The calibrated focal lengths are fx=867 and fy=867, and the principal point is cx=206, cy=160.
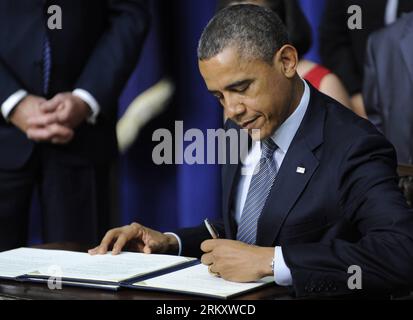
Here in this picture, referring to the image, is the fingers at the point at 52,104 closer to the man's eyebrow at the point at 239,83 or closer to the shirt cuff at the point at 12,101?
the shirt cuff at the point at 12,101

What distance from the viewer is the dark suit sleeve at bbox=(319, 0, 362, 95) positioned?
440cm

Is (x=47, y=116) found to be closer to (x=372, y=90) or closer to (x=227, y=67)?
(x=372, y=90)

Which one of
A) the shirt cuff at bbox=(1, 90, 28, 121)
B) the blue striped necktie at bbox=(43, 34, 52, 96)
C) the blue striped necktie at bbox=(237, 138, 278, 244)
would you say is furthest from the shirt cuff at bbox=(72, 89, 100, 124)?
the blue striped necktie at bbox=(237, 138, 278, 244)

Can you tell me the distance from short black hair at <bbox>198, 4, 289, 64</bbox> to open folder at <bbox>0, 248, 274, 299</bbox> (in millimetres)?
637

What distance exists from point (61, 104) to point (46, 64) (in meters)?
0.25

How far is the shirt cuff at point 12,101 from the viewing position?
432 centimetres

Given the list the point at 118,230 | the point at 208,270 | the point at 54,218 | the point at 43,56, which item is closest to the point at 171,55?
the point at 43,56

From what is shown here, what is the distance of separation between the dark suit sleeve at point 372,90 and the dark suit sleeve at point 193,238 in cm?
157

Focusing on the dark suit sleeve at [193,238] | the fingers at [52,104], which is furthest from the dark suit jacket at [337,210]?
the fingers at [52,104]

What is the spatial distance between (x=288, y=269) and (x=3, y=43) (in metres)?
2.59

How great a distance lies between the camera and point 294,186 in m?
2.63

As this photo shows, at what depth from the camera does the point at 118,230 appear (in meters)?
2.82

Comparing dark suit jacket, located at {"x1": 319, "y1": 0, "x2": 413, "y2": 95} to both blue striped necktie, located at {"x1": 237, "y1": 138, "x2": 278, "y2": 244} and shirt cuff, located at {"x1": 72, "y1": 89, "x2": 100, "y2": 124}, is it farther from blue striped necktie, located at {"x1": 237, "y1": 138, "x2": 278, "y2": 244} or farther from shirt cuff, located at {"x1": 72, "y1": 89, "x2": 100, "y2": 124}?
blue striped necktie, located at {"x1": 237, "y1": 138, "x2": 278, "y2": 244}
